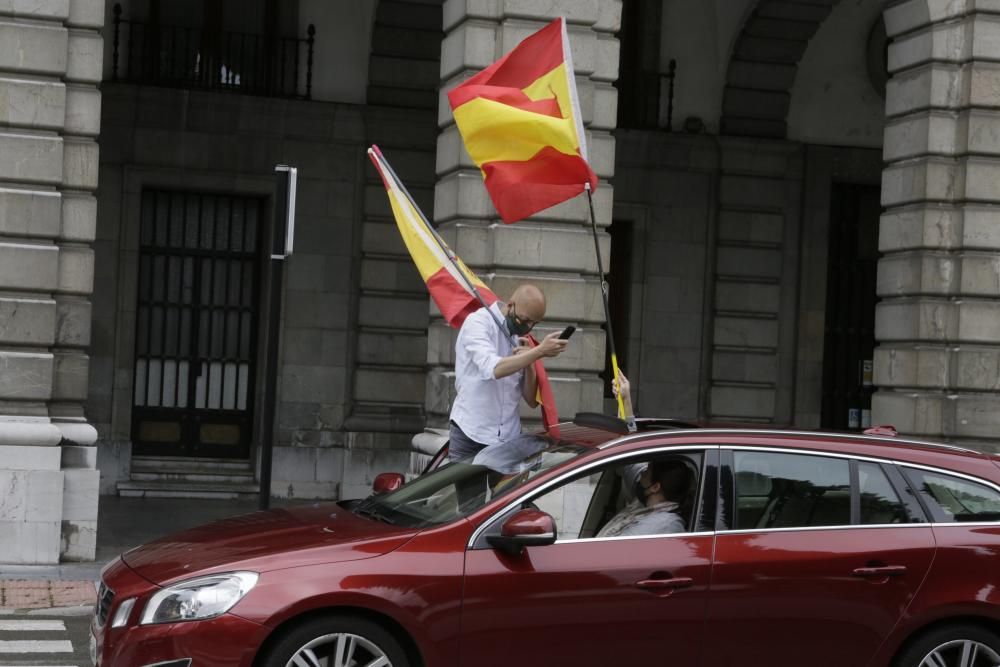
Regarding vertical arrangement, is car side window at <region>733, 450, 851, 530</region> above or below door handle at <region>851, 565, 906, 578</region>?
A: above

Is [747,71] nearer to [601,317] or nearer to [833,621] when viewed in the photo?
[601,317]

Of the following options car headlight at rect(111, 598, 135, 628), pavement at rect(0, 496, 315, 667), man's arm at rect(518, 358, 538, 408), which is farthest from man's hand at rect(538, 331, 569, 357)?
pavement at rect(0, 496, 315, 667)

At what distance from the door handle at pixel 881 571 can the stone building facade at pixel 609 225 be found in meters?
6.54

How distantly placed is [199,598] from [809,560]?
2.60 m

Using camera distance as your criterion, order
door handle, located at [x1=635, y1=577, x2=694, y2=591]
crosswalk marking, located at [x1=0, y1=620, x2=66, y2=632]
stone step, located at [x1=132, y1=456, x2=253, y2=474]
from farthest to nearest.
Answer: stone step, located at [x1=132, y1=456, x2=253, y2=474] → crosswalk marking, located at [x1=0, y1=620, x2=66, y2=632] → door handle, located at [x1=635, y1=577, x2=694, y2=591]

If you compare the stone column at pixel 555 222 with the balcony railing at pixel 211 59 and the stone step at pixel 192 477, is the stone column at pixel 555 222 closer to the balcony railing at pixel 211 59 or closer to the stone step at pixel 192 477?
the balcony railing at pixel 211 59

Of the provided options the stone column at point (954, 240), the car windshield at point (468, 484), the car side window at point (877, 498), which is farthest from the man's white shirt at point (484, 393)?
the stone column at point (954, 240)

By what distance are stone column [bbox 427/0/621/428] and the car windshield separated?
518 centimetres

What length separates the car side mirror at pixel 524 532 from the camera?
6500 mm

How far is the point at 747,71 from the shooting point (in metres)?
19.0

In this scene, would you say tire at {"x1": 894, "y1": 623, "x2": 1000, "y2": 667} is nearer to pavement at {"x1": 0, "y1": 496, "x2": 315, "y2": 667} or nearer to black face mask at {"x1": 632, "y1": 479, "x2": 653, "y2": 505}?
black face mask at {"x1": 632, "y1": 479, "x2": 653, "y2": 505}

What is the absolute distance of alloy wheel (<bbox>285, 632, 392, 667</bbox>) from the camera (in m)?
6.39

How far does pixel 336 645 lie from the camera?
641 cm

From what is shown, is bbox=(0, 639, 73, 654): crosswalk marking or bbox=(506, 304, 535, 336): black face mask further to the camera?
bbox=(506, 304, 535, 336): black face mask
